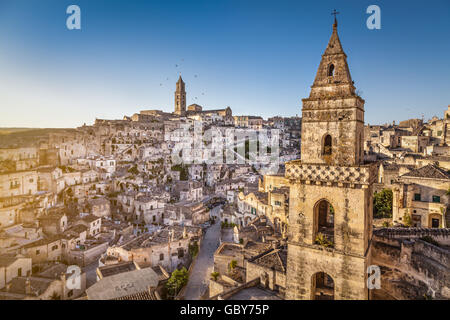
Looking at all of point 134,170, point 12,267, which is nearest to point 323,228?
point 12,267

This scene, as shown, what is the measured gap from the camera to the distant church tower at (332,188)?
27.6ft

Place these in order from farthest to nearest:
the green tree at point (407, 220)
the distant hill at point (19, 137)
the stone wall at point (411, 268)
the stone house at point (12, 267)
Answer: the distant hill at point (19, 137), the green tree at point (407, 220), the stone house at point (12, 267), the stone wall at point (411, 268)

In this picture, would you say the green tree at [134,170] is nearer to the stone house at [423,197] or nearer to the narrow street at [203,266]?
the narrow street at [203,266]

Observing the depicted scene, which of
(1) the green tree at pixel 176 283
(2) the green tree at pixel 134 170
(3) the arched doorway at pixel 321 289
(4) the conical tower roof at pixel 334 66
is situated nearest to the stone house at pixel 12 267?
(1) the green tree at pixel 176 283

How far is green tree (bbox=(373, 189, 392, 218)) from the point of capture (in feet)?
76.5

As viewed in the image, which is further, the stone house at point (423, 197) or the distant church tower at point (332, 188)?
the stone house at point (423, 197)

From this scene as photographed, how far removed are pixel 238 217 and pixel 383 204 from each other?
51.2ft

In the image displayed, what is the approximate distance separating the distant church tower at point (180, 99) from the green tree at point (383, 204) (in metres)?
79.4

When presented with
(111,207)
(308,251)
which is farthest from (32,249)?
(308,251)

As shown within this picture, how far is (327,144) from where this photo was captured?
9297 millimetres

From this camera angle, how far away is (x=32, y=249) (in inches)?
885

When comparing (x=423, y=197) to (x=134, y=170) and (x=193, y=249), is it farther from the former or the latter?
(x=134, y=170)

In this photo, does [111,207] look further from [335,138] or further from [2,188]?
[335,138]
